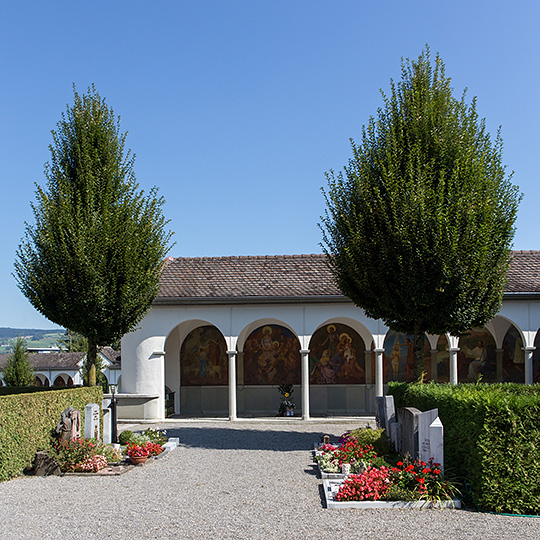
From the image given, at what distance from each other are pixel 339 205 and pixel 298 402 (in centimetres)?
1241

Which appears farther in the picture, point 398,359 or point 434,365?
point 434,365

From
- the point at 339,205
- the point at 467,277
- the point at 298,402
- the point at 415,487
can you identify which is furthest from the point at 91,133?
the point at 298,402

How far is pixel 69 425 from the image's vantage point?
44.0 ft

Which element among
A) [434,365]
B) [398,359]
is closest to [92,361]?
[398,359]

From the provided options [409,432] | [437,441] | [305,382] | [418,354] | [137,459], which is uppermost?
[418,354]

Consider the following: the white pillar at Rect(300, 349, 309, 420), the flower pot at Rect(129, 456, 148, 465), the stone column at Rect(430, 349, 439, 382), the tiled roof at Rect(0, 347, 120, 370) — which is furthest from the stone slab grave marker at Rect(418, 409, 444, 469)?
the tiled roof at Rect(0, 347, 120, 370)

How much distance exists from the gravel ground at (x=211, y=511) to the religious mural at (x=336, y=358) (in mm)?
11227

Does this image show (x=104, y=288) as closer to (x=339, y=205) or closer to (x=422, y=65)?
(x=339, y=205)

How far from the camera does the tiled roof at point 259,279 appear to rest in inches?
862

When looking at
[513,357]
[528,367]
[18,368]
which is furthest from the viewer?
[18,368]

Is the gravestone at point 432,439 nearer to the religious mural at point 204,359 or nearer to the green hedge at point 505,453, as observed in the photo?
the green hedge at point 505,453

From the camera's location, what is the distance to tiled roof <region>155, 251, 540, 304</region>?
21.9 metres

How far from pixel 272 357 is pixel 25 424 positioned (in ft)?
45.3

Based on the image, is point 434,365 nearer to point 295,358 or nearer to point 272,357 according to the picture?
point 295,358
